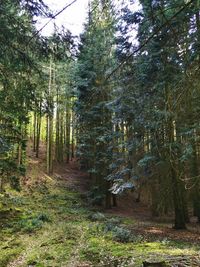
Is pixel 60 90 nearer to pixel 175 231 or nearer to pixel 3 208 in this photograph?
pixel 3 208

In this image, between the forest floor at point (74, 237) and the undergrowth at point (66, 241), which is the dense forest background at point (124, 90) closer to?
the forest floor at point (74, 237)

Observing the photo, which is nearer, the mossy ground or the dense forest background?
the dense forest background

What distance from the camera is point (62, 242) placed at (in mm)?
9953

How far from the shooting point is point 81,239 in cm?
1042

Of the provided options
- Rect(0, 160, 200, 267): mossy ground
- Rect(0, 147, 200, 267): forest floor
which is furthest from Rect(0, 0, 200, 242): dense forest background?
Rect(0, 160, 200, 267): mossy ground

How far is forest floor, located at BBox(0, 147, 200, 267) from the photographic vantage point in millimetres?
7570

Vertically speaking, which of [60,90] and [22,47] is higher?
[60,90]

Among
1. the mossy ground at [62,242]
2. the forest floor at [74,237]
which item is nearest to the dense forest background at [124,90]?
the forest floor at [74,237]

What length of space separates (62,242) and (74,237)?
756mm

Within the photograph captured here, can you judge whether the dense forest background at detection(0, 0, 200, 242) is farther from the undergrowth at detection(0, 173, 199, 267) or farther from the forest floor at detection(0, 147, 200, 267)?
the undergrowth at detection(0, 173, 199, 267)

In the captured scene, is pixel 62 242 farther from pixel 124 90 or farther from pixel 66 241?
pixel 124 90

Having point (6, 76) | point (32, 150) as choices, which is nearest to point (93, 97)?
point (6, 76)

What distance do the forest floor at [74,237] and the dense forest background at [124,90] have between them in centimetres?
151

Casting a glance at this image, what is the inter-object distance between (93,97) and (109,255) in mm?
5700
